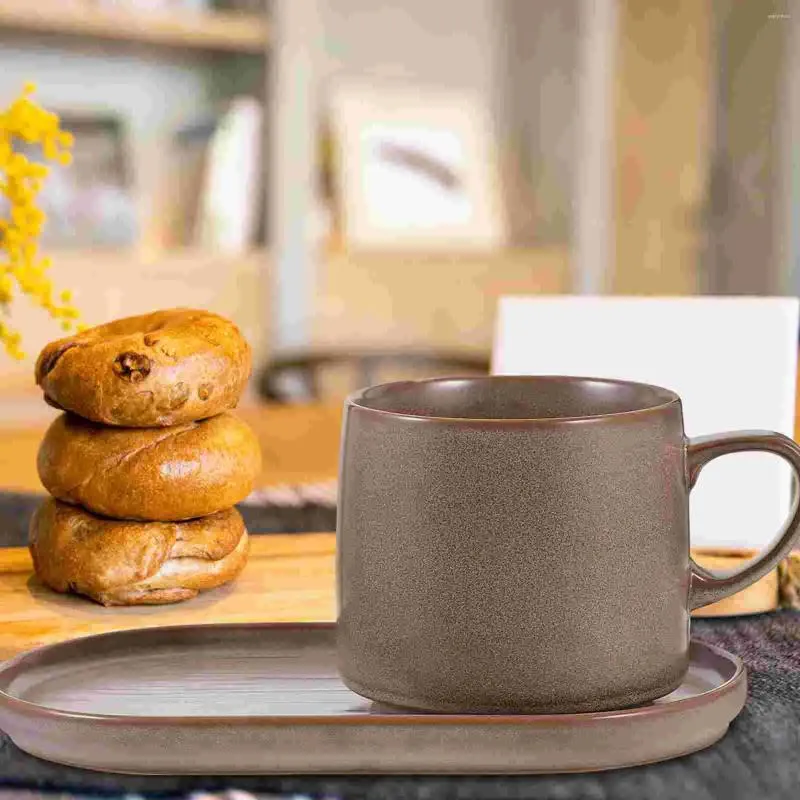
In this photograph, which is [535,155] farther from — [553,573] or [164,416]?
[553,573]

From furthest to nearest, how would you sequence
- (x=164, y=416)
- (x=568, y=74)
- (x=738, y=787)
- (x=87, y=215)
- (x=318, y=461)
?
(x=568, y=74) → (x=87, y=215) → (x=318, y=461) → (x=164, y=416) → (x=738, y=787)

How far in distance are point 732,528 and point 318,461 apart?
0.64m

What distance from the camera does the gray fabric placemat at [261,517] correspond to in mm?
866

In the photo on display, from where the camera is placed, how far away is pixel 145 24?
2531 millimetres

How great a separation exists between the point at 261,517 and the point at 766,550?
0.52 meters

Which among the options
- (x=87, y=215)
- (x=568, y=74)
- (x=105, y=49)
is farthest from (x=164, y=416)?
(x=568, y=74)

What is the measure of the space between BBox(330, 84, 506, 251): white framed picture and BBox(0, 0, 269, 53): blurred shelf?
35 centimetres

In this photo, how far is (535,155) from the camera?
3252 millimetres

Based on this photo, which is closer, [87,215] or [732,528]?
[732,528]

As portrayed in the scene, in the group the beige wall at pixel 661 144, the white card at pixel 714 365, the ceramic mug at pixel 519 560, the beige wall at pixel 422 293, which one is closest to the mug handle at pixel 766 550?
the ceramic mug at pixel 519 560

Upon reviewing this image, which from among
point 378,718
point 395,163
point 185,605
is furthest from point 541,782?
point 395,163

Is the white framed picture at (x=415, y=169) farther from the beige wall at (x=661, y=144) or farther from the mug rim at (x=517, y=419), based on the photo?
the mug rim at (x=517, y=419)

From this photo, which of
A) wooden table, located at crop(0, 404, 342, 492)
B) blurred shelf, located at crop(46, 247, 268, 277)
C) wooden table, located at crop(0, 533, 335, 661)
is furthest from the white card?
blurred shelf, located at crop(46, 247, 268, 277)

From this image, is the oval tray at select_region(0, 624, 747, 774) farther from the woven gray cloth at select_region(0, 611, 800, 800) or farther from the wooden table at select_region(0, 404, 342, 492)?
the wooden table at select_region(0, 404, 342, 492)
